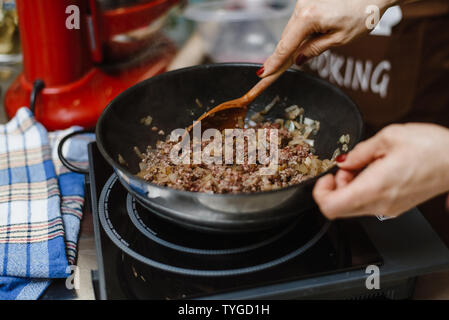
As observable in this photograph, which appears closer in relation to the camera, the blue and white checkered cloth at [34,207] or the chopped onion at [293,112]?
the blue and white checkered cloth at [34,207]

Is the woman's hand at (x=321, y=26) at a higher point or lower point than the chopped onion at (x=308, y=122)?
higher

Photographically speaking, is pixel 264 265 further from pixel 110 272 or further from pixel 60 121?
pixel 60 121

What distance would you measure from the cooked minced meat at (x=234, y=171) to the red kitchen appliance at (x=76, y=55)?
32 centimetres

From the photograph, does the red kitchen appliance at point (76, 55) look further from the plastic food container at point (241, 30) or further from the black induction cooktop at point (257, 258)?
the black induction cooktop at point (257, 258)

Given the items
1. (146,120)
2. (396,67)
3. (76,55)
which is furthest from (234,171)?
(396,67)

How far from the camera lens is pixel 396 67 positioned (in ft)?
4.94

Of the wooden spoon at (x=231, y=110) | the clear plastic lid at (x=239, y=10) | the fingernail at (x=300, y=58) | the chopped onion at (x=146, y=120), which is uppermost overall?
the clear plastic lid at (x=239, y=10)

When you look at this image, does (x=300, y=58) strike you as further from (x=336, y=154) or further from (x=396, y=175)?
(x=396, y=175)

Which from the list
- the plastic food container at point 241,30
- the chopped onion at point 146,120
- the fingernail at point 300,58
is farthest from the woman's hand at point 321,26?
the plastic food container at point 241,30

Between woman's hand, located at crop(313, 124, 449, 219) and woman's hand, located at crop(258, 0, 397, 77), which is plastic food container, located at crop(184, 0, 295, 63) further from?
woman's hand, located at crop(313, 124, 449, 219)

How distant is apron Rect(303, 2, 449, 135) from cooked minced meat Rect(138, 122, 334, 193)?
2.05 ft

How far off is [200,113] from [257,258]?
0.46 m

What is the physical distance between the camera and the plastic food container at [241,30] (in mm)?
1479

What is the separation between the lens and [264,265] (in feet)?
2.35
